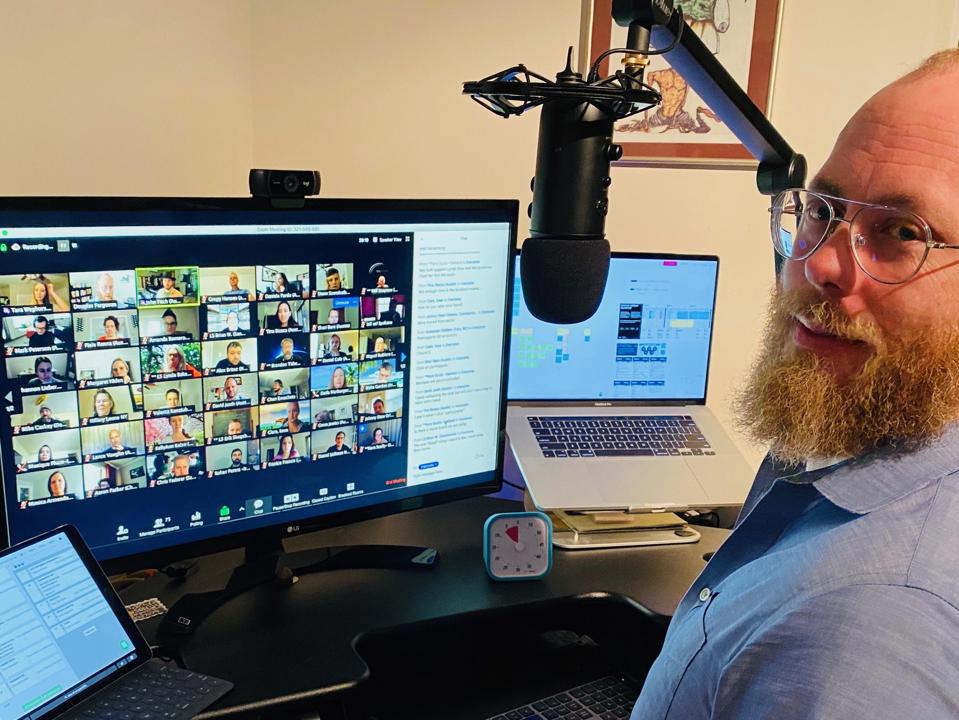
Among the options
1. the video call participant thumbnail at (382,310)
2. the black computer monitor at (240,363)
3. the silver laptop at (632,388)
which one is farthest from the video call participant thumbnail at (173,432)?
the silver laptop at (632,388)

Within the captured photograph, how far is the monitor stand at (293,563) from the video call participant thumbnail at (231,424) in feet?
0.53

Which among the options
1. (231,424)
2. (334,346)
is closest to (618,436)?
(334,346)

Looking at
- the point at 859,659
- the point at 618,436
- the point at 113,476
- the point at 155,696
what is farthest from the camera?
the point at 618,436

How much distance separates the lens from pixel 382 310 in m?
1.12

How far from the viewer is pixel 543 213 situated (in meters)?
0.81

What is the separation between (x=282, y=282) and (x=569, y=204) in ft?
1.32

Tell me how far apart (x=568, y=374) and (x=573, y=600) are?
47cm

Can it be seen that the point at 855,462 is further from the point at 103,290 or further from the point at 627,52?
the point at 103,290

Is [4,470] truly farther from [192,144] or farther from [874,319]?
[192,144]

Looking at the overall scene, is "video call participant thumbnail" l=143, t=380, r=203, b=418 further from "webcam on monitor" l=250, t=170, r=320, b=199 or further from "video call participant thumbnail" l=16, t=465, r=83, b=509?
"webcam on monitor" l=250, t=170, r=320, b=199

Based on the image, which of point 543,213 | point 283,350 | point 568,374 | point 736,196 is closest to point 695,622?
point 543,213

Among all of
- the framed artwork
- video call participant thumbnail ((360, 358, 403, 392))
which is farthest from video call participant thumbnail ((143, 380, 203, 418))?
the framed artwork

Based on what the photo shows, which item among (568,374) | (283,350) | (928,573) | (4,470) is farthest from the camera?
(568,374)

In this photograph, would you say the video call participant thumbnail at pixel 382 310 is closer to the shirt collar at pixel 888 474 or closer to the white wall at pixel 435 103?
the shirt collar at pixel 888 474
